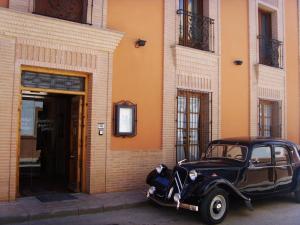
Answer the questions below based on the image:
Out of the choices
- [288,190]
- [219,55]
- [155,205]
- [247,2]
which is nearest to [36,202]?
[155,205]

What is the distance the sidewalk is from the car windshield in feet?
6.34

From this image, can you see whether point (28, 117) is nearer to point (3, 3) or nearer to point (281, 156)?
point (3, 3)

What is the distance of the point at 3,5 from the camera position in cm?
828

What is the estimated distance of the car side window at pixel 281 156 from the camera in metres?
8.88

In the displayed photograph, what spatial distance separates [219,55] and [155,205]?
5.60 meters

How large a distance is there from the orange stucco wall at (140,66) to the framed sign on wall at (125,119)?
159mm

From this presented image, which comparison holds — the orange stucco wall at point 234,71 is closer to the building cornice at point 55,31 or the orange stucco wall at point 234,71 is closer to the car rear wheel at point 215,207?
the building cornice at point 55,31

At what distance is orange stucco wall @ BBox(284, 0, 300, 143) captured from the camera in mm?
14883

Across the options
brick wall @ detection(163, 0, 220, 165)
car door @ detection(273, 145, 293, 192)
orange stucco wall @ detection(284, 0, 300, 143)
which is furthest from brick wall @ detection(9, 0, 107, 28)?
orange stucco wall @ detection(284, 0, 300, 143)

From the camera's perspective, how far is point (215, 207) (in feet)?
24.3

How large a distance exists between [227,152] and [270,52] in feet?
22.5

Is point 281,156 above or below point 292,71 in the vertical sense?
below

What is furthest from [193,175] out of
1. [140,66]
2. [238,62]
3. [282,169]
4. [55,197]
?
[238,62]

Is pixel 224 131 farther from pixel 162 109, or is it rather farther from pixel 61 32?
pixel 61 32
